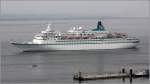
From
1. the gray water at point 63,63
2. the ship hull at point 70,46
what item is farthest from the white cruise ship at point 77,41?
the gray water at point 63,63

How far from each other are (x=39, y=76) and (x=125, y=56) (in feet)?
34.1

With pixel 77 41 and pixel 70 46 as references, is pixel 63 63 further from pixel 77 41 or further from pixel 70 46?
pixel 77 41

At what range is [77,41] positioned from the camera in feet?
126

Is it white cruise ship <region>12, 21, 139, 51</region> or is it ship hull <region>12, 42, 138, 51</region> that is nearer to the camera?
ship hull <region>12, 42, 138, 51</region>

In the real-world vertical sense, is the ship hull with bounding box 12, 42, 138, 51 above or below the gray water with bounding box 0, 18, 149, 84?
above

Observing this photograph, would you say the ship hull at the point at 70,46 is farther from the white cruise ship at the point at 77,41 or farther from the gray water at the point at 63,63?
the gray water at the point at 63,63

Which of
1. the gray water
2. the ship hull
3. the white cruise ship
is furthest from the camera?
the white cruise ship

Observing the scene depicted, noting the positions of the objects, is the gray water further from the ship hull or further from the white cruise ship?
the white cruise ship

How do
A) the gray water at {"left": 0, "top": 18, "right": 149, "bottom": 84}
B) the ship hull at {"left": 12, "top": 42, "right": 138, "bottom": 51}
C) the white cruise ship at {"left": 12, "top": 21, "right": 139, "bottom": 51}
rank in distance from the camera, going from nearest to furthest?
1. the gray water at {"left": 0, "top": 18, "right": 149, "bottom": 84}
2. the ship hull at {"left": 12, "top": 42, "right": 138, "bottom": 51}
3. the white cruise ship at {"left": 12, "top": 21, "right": 139, "bottom": 51}

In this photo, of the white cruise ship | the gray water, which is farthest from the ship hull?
the gray water

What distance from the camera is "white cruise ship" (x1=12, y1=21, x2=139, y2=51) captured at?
37656 mm

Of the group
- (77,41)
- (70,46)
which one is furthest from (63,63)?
(77,41)

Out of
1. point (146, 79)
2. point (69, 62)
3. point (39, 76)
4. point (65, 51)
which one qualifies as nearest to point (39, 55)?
point (65, 51)

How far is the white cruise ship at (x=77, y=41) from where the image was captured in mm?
37656
